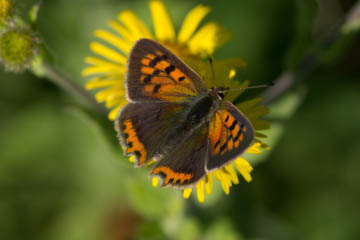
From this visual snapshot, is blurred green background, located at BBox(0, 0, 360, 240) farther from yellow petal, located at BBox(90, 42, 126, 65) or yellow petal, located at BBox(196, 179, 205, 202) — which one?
yellow petal, located at BBox(196, 179, 205, 202)

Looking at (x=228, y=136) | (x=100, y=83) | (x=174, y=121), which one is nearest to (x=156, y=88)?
(x=174, y=121)

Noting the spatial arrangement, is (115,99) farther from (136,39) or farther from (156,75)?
(136,39)

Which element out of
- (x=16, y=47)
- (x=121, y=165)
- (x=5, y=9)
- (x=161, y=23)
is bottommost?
(x=121, y=165)

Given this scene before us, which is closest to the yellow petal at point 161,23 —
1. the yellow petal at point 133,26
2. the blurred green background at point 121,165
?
the yellow petal at point 133,26

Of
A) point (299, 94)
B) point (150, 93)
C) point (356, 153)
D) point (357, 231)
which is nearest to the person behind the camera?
point (150, 93)

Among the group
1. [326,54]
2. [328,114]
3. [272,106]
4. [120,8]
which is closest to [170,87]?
[272,106]

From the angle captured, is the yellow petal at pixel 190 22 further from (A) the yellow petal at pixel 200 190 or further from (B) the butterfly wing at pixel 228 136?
(A) the yellow petal at pixel 200 190

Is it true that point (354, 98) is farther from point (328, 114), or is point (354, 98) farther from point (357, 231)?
point (357, 231)

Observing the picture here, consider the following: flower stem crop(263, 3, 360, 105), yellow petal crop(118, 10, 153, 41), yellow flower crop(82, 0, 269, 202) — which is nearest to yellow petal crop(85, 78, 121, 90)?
yellow flower crop(82, 0, 269, 202)
